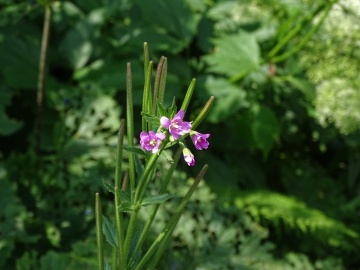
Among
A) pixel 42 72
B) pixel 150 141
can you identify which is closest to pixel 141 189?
pixel 150 141

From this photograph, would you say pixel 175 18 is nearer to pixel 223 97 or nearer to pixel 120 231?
pixel 223 97

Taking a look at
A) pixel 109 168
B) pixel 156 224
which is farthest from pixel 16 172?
pixel 156 224

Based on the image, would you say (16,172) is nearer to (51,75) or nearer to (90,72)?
(90,72)

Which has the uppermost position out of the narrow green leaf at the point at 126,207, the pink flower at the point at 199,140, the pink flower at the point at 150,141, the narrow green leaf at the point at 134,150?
the pink flower at the point at 199,140

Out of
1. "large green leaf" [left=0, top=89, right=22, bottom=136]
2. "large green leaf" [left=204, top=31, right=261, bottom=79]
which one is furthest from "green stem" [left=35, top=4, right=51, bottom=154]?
"large green leaf" [left=204, top=31, right=261, bottom=79]

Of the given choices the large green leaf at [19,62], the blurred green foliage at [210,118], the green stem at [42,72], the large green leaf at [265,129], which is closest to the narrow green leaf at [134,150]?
the blurred green foliage at [210,118]

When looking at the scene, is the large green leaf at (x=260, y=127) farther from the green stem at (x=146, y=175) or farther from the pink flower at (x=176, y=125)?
the pink flower at (x=176, y=125)

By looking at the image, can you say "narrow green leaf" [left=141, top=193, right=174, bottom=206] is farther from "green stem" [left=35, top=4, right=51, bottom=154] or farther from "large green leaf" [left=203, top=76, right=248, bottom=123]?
"large green leaf" [left=203, top=76, right=248, bottom=123]
